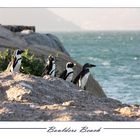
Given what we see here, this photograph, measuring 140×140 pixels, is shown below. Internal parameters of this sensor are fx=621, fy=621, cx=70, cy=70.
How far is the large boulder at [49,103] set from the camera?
1097cm

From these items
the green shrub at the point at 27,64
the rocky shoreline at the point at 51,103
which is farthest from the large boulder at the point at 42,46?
the rocky shoreline at the point at 51,103

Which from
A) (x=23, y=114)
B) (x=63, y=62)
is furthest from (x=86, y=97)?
(x=63, y=62)

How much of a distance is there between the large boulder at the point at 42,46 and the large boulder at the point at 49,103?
22.4 ft

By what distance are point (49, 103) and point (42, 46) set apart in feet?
45.1

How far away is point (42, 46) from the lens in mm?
26109

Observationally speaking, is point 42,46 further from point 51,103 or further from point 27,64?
point 51,103

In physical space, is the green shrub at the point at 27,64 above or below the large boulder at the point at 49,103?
above

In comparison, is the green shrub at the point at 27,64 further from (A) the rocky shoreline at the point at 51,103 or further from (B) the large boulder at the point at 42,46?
(A) the rocky shoreline at the point at 51,103

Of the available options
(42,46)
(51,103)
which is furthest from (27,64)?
(51,103)

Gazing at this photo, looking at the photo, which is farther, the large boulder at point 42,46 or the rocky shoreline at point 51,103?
the large boulder at point 42,46

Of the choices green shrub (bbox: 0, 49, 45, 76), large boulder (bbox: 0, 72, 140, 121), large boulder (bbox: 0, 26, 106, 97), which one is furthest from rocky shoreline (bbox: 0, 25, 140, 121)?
large boulder (bbox: 0, 26, 106, 97)

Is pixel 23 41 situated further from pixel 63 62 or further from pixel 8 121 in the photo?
pixel 8 121

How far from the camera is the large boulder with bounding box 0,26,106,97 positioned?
76.7 feet
